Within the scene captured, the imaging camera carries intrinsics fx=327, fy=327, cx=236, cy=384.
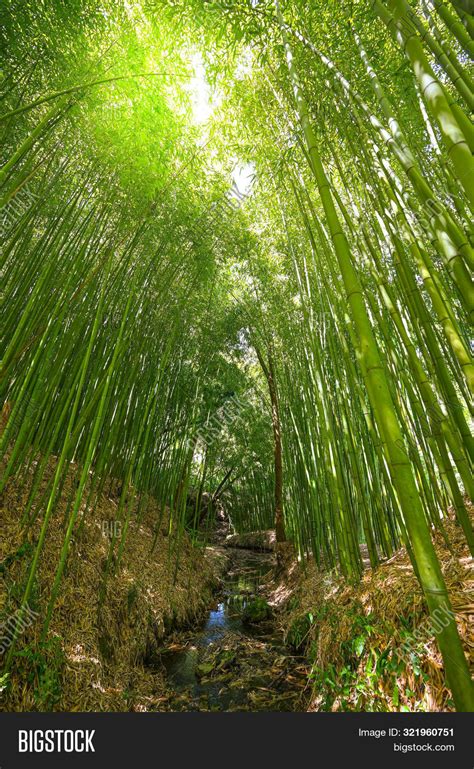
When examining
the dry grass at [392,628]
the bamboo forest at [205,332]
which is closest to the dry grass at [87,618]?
the bamboo forest at [205,332]

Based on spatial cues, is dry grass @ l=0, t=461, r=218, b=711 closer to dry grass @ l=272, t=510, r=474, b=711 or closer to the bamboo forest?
the bamboo forest

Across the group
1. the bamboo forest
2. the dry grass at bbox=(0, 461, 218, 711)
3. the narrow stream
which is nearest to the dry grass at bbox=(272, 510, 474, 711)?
the bamboo forest

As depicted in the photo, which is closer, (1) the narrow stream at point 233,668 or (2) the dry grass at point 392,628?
(2) the dry grass at point 392,628

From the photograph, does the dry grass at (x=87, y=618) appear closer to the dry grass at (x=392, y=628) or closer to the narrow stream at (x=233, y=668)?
the narrow stream at (x=233, y=668)

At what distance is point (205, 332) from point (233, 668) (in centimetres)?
327

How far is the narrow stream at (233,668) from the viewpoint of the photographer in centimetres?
197

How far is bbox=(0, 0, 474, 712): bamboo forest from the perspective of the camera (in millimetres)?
1148

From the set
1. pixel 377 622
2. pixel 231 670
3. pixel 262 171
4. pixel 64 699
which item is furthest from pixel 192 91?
pixel 231 670

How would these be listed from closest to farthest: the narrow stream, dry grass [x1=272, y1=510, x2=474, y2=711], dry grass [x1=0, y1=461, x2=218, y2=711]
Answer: dry grass [x1=272, y1=510, x2=474, y2=711] < dry grass [x1=0, y1=461, x2=218, y2=711] < the narrow stream

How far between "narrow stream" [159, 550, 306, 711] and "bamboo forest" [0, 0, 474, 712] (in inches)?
0.9

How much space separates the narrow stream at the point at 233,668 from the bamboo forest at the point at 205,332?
0.02 m

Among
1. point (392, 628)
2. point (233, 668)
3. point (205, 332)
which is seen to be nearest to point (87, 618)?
point (233, 668)

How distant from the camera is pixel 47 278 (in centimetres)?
206

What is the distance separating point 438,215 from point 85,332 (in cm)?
230
